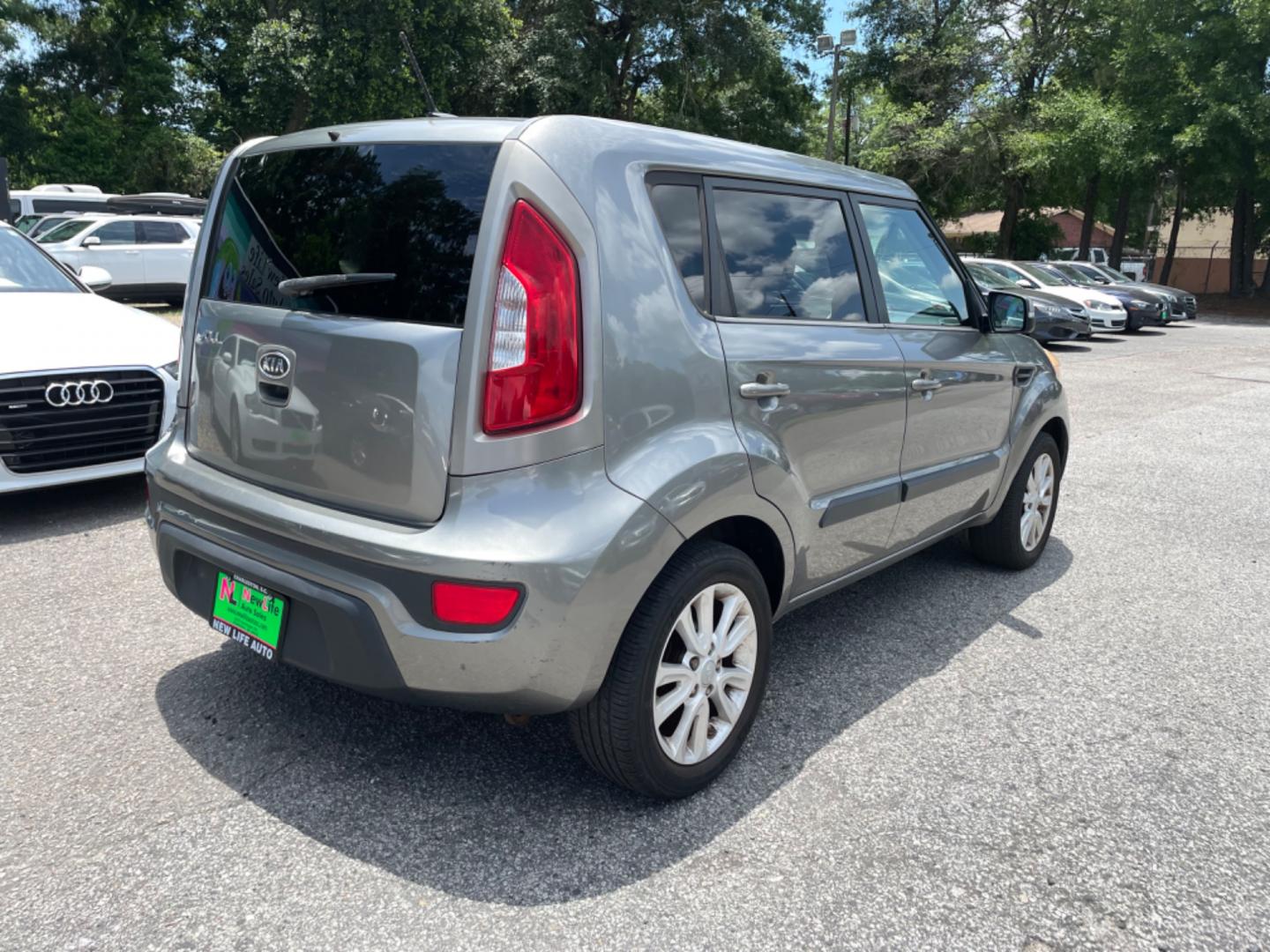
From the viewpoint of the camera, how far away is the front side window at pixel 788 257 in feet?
9.45

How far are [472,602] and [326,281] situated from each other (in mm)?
945

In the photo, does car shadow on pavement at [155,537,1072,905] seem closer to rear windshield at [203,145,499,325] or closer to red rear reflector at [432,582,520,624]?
red rear reflector at [432,582,520,624]

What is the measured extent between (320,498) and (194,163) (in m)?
31.1

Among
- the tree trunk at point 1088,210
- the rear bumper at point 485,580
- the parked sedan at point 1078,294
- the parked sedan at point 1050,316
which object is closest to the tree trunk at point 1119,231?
the tree trunk at point 1088,210

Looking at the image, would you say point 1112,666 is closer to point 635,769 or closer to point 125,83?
point 635,769

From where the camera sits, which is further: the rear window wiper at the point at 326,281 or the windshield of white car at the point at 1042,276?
the windshield of white car at the point at 1042,276

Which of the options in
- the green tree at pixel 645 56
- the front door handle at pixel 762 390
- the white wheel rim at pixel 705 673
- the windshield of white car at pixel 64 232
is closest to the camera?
the white wheel rim at pixel 705 673

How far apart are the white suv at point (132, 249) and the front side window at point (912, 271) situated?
1369 centimetres

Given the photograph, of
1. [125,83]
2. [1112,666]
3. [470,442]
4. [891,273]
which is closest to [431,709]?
[470,442]

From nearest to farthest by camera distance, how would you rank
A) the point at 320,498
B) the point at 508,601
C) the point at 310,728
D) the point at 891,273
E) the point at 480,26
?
the point at 508,601 → the point at 320,498 → the point at 310,728 → the point at 891,273 → the point at 480,26

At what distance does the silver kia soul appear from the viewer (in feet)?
7.50

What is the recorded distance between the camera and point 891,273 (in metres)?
3.65

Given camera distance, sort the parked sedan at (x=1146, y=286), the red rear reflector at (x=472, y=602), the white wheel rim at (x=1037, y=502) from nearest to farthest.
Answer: the red rear reflector at (x=472, y=602) < the white wheel rim at (x=1037, y=502) < the parked sedan at (x=1146, y=286)

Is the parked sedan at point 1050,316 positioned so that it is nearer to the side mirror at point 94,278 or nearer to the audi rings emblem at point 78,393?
the side mirror at point 94,278
